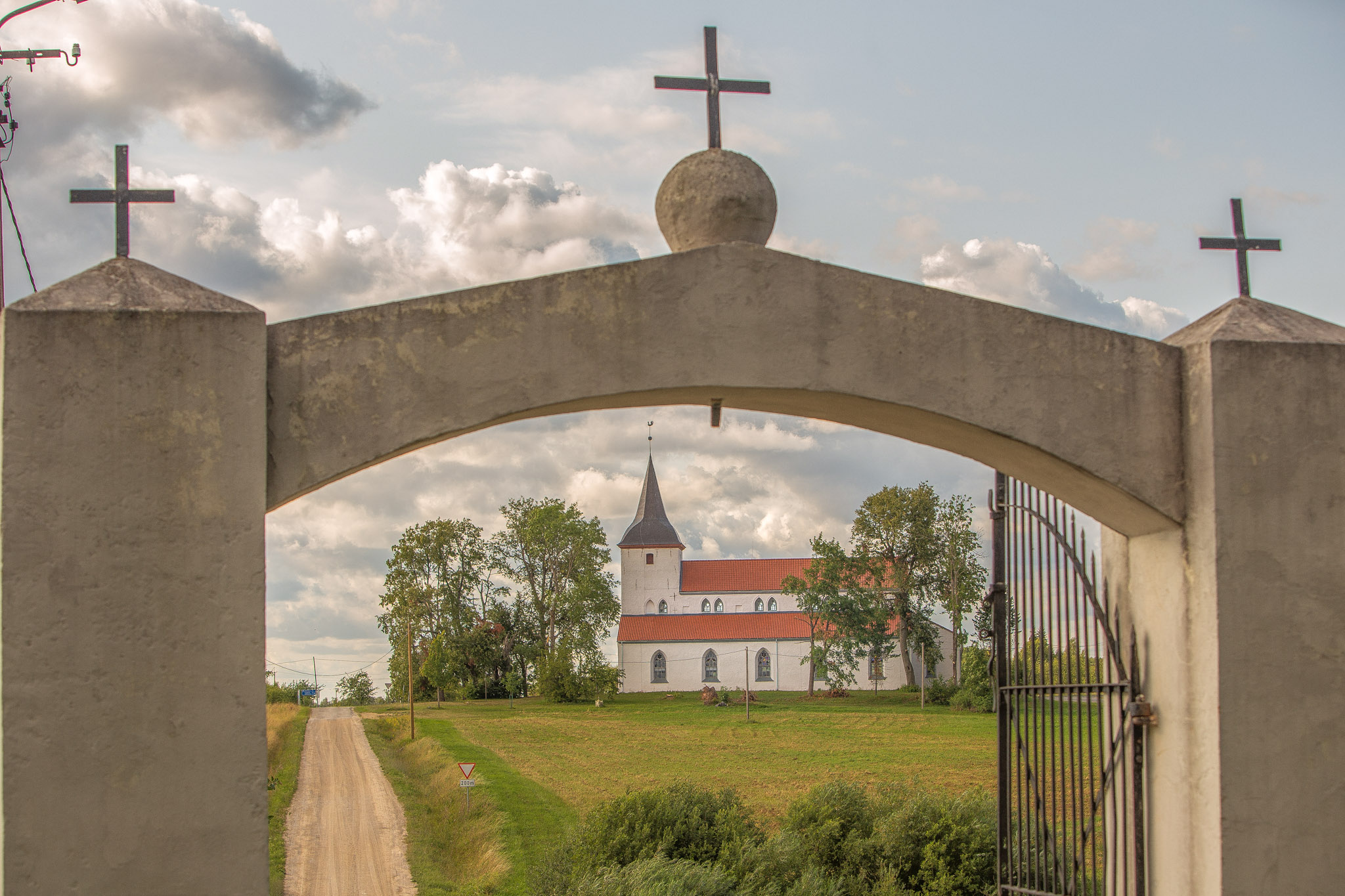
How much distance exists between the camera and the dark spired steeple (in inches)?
2872

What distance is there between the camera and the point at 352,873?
17.2 m

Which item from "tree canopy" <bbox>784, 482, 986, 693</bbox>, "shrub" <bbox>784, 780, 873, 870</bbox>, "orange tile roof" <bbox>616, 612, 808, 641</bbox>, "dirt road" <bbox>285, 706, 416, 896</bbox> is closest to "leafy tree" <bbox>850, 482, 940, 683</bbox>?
"tree canopy" <bbox>784, 482, 986, 693</bbox>

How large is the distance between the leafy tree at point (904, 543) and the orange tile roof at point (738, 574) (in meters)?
23.2

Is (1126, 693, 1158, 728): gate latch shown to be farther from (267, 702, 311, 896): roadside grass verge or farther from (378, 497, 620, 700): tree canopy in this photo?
(378, 497, 620, 700): tree canopy

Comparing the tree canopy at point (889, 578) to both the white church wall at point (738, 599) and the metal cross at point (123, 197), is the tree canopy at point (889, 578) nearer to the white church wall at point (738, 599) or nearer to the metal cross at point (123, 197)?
the white church wall at point (738, 599)

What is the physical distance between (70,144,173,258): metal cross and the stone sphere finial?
7.67 ft

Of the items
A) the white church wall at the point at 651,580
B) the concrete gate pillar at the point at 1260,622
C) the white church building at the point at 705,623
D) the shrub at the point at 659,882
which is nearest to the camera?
the concrete gate pillar at the point at 1260,622

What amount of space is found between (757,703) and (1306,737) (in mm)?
50075

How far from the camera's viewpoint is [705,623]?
68.7 meters

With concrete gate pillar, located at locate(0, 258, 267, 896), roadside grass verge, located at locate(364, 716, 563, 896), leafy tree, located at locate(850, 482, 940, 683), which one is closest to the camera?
concrete gate pillar, located at locate(0, 258, 267, 896)

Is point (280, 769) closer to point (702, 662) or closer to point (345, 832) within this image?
point (345, 832)

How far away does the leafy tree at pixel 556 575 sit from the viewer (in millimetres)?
54781

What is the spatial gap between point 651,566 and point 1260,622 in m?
68.3

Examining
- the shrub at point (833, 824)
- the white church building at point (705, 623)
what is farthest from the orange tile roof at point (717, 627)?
the shrub at point (833, 824)
